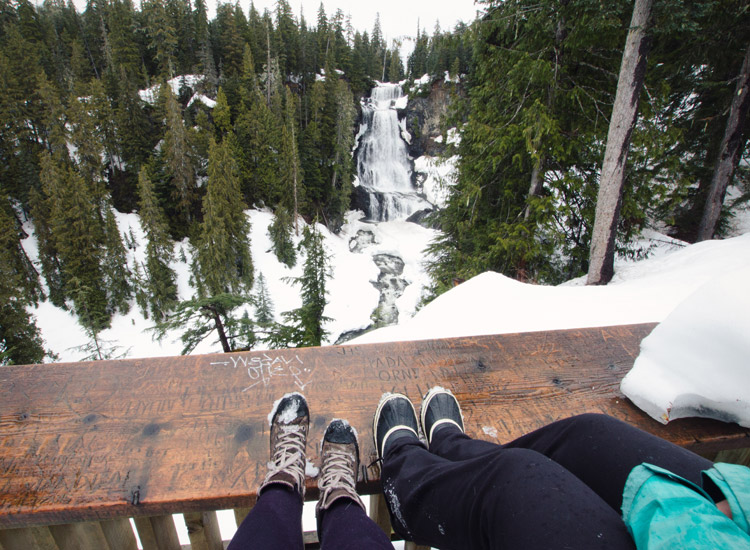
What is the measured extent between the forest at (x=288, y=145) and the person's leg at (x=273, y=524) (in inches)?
232

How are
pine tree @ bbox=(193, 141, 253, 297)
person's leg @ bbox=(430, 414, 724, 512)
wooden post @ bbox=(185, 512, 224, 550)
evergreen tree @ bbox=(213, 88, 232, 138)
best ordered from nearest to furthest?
person's leg @ bbox=(430, 414, 724, 512), wooden post @ bbox=(185, 512, 224, 550), pine tree @ bbox=(193, 141, 253, 297), evergreen tree @ bbox=(213, 88, 232, 138)

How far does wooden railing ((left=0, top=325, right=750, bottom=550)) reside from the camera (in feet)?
3.14

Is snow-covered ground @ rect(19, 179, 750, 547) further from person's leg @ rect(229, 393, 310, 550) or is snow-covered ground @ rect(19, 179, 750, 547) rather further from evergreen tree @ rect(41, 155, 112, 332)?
evergreen tree @ rect(41, 155, 112, 332)

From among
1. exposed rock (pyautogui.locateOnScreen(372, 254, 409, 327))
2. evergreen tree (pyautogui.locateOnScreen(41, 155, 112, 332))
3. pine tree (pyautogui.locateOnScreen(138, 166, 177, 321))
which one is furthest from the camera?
pine tree (pyautogui.locateOnScreen(138, 166, 177, 321))

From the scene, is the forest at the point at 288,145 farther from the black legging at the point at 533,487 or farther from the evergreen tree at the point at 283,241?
the black legging at the point at 533,487

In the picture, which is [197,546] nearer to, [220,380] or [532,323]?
[220,380]

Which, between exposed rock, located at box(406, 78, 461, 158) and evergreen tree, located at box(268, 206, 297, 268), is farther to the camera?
exposed rock, located at box(406, 78, 461, 158)

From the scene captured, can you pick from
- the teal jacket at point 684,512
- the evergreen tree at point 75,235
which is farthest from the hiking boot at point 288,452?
the evergreen tree at point 75,235

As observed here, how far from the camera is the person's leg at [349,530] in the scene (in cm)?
92

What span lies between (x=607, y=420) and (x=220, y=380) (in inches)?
51.0

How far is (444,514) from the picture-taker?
0.96 meters

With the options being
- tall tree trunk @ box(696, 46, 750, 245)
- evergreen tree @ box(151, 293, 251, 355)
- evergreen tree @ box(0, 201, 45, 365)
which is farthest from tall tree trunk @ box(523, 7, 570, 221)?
evergreen tree @ box(0, 201, 45, 365)

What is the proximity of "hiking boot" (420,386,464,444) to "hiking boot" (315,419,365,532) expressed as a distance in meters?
0.29

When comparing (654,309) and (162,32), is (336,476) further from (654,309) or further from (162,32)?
(162,32)
